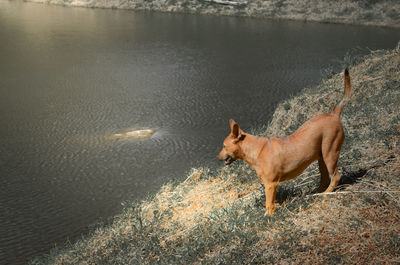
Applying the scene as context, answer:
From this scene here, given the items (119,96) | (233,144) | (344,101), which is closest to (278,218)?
(233,144)

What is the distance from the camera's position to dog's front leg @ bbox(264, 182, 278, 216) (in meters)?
2.23

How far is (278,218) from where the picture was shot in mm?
2268

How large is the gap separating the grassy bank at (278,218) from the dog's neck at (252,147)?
14.0 inches

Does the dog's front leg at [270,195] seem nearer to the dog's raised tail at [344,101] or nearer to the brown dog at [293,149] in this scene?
the brown dog at [293,149]

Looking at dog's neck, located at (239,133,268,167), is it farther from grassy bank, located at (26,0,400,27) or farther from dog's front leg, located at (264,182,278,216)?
grassy bank, located at (26,0,400,27)

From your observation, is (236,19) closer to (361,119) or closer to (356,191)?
(361,119)

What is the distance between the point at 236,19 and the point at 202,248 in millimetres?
10380

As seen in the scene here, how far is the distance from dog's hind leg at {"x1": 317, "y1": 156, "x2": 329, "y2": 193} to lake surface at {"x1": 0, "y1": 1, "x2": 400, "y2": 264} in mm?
1991

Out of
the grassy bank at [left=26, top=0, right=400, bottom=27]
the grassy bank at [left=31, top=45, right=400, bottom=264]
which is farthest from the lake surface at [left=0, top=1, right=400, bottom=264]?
the grassy bank at [left=26, top=0, right=400, bottom=27]

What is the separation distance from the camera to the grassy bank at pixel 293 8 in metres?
11.1

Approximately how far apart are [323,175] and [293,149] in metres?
0.35

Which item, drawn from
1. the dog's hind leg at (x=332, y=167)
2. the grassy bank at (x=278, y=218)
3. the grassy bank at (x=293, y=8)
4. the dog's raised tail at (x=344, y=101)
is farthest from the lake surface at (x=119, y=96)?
the dog's raised tail at (x=344, y=101)

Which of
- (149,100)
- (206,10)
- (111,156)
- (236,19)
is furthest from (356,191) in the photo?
(206,10)

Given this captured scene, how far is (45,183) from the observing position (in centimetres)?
414
